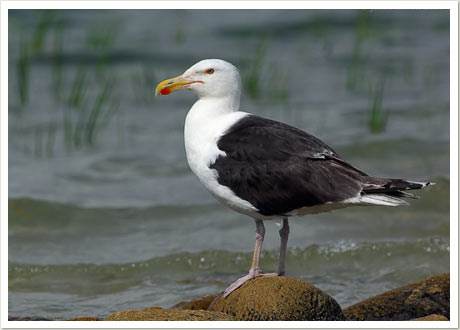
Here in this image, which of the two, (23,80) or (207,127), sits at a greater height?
(23,80)

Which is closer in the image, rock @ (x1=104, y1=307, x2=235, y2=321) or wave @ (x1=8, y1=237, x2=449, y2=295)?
rock @ (x1=104, y1=307, x2=235, y2=321)

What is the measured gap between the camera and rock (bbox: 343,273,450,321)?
6438 mm

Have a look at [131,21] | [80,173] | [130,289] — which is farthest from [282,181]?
[131,21]

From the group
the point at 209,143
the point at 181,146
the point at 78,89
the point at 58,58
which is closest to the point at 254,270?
the point at 209,143

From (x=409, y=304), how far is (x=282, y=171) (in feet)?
4.96

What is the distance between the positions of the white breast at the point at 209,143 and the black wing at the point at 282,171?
0.05 m

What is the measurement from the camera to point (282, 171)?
244 inches

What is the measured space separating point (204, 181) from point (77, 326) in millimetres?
1454

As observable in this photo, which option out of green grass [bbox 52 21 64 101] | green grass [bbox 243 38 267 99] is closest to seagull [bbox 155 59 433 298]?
green grass [bbox 243 38 267 99]

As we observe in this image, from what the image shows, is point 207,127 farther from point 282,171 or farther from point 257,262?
point 257,262

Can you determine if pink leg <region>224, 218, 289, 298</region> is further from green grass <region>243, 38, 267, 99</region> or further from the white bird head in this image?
green grass <region>243, 38, 267, 99</region>

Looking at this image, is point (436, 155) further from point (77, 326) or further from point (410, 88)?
point (77, 326)

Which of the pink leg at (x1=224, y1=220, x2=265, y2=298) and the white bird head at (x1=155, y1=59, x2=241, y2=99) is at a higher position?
the white bird head at (x1=155, y1=59, x2=241, y2=99)

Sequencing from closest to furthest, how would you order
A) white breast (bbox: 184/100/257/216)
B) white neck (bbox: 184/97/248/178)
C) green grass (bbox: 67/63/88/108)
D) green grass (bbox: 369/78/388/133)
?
white breast (bbox: 184/100/257/216) < white neck (bbox: 184/97/248/178) < green grass (bbox: 369/78/388/133) < green grass (bbox: 67/63/88/108)
